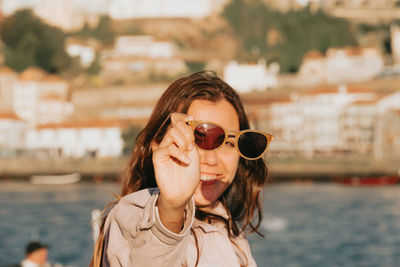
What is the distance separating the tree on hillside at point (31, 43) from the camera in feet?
262

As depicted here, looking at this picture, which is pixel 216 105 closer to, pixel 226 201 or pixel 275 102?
pixel 226 201

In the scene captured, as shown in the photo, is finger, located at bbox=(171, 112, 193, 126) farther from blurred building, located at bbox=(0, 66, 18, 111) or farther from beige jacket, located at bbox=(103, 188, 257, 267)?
blurred building, located at bbox=(0, 66, 18, 111)

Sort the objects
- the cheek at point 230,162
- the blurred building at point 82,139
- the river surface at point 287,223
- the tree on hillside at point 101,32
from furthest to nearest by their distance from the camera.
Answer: the tree on hillside at point 101,32, the blurred building at point 82,139, the river surface at point 287,223, the cheek at point 230,162

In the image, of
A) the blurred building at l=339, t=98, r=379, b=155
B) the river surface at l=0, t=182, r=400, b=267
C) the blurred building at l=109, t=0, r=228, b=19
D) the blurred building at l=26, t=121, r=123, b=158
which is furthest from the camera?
the blurred building at l=109, t=0, r=228, b=19

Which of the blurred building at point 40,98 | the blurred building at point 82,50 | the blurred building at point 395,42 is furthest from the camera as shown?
the blurred building at point 82,50

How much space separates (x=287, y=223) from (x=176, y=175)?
33.5 metres

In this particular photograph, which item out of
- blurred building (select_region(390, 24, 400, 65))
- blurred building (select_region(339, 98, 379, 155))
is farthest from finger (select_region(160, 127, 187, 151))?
blurred building (select_region(390, 24, 400, 65))

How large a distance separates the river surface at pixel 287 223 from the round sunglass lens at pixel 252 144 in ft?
53.9

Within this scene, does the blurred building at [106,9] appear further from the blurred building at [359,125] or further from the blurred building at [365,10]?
the blurred building at [359,125]

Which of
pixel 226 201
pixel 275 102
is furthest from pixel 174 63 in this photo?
pixel 226 201

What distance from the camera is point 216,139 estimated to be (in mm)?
1795

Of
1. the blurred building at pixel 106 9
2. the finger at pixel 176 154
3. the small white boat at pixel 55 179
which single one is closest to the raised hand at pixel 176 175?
the finger at pixel 176 154

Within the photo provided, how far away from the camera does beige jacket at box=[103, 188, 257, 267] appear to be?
4.73 ft

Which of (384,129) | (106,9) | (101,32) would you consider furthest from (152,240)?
(106,9)
